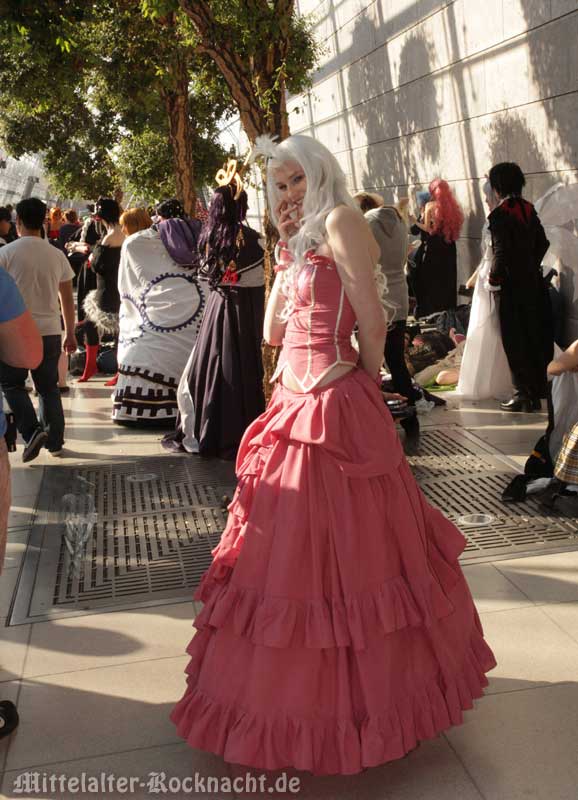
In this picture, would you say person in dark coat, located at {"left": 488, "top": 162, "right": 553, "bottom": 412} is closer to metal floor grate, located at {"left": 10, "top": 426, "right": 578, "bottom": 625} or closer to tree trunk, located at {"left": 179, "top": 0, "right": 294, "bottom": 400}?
metal floor grate, located at {"left": 10, "top": 426, "right": 578, "bottom": 625}

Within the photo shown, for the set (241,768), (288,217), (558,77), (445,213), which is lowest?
(241,768)

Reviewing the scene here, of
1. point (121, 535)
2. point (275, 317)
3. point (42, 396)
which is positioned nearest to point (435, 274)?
point (42, 396)

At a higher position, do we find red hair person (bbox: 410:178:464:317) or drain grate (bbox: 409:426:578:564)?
red hair person (bbox: 410:178:464:317)

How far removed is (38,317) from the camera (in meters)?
6.99

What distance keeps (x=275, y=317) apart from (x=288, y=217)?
41 centimetres

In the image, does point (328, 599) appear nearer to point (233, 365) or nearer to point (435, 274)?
point (233, 365)

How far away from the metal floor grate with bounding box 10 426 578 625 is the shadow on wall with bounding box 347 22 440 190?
241 inches

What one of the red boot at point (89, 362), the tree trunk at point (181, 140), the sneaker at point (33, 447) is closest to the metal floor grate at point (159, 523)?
the sneaker at point (33, 447)

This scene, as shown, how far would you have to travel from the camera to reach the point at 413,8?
11945 mm

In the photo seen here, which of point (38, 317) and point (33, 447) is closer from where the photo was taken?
point (33, 447)

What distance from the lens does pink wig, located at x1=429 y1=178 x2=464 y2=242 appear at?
10516mm

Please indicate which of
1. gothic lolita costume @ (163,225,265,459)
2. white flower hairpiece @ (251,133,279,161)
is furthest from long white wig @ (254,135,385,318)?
gothic lolita costume @ (163,225,265,459)

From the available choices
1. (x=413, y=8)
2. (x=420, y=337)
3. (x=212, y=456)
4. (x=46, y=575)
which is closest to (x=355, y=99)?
(x=413, y=8)

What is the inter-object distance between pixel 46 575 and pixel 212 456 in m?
2.21
